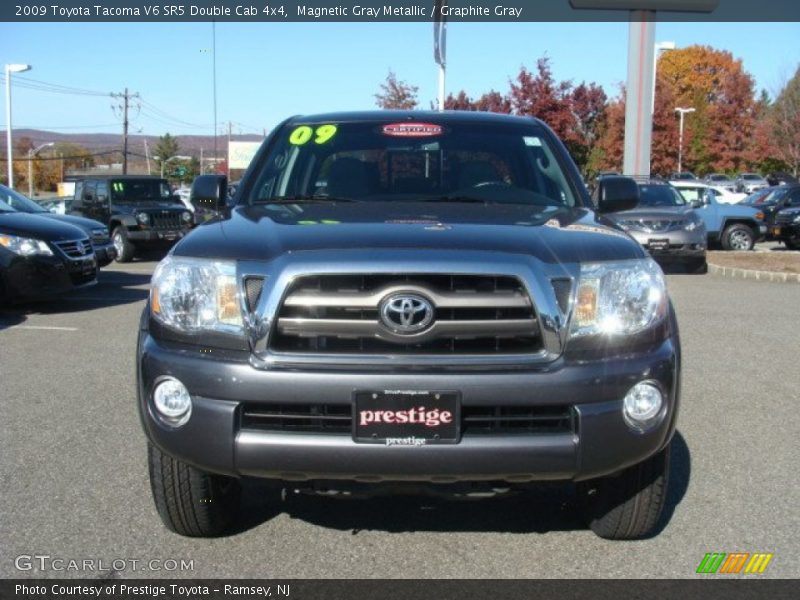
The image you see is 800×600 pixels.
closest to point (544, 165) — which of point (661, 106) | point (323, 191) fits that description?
point (323, 191)

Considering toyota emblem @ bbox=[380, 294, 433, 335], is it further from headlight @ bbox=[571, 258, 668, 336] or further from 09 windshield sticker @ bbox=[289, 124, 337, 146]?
09 windshield sticker @ bbox=[289, 124, 337, 146]

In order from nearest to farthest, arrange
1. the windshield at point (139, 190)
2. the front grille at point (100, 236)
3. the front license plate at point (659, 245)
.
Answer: the front grille at point (100, 236), the front license plate at point (659, 245), the windshield at point (139, 190)

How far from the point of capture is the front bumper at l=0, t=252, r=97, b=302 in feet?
34.2

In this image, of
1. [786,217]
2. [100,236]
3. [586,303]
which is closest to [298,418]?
[586,303]

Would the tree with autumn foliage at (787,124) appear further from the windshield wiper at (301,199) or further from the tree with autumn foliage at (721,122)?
the windshield wiper at (301,199)

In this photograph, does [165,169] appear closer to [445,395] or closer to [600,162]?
[600,162]

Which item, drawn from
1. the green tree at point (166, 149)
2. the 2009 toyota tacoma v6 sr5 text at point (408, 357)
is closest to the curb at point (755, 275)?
the 2009 toyota tacoma v6 sr5 text at point (408, 357)

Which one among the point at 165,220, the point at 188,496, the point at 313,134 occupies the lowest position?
the point at 188,496

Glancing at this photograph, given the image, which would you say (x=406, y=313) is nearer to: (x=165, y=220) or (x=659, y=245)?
(x=659, y=245)

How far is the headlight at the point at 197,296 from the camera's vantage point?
318cm

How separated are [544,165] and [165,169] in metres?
114

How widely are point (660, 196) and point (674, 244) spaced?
188 cm

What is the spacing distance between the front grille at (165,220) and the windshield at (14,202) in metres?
6.41

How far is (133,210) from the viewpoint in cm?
1919
